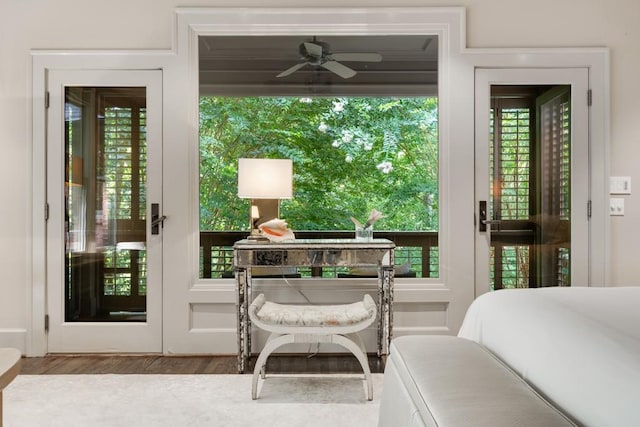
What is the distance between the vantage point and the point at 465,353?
1.32 m

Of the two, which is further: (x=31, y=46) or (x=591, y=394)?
(x=31, y=46)

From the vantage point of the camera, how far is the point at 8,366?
4.99 ft

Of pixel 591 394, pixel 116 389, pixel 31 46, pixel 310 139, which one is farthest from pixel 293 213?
pixel 591 394

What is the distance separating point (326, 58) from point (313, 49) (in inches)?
4.9

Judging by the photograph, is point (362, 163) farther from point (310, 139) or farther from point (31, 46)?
point (31, 46)

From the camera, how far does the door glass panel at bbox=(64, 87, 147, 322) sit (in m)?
3.31

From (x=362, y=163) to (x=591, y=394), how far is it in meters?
2.83

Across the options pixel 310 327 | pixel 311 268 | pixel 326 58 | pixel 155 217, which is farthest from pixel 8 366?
pixel 326 58

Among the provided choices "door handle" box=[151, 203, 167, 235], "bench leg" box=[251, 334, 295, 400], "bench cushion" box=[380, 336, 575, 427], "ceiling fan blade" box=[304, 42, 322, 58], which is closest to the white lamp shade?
"door handle" box=[151, 203, 167, 235]

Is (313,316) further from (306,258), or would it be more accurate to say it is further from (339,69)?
(339,69)

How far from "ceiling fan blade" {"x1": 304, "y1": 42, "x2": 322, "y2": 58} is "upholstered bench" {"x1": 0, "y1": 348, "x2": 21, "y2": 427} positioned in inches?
98.3

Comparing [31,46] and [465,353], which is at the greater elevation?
[31,46]

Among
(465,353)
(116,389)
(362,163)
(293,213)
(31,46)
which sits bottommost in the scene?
(116,389)

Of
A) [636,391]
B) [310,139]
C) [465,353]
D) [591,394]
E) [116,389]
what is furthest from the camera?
[310,139]
